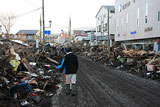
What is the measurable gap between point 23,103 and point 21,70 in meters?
5.23

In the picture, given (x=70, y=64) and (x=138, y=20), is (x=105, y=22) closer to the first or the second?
(x=138, y=20)

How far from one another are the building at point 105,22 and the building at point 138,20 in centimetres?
1079

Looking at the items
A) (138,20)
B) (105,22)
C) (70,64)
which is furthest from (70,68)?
(105,22)

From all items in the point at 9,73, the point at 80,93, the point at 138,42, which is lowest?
the point at 80,93

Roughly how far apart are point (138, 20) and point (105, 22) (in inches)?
993

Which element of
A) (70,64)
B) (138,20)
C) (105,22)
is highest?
(105,22)

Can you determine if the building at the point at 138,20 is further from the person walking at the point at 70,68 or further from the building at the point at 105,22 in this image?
the person walking at the point at 70,68

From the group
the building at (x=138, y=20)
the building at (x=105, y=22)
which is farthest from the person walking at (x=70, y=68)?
the building at (x=105, y=22)

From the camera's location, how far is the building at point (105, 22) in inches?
1834

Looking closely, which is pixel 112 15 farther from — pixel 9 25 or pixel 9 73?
pixel 9 73

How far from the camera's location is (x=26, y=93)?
6.70m

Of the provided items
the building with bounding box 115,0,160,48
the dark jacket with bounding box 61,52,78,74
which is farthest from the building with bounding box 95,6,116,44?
the dark jacket with bounding box 61,52,78,74

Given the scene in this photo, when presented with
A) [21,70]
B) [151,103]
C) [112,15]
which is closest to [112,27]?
[112,15]

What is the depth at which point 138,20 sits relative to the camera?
25.3 metres
